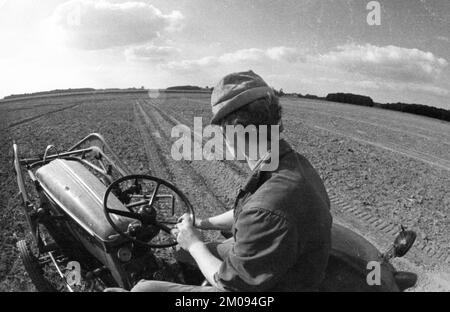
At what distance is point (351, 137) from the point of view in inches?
543

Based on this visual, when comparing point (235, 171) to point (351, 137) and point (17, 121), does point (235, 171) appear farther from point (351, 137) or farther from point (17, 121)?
point (17, 121)

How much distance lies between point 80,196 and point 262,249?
2.77 meters

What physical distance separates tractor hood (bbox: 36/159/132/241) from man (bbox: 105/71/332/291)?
1.55 m

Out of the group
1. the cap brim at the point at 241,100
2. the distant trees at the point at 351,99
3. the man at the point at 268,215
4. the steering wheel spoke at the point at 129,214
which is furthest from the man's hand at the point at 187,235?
the distant trees at the point at 351,99

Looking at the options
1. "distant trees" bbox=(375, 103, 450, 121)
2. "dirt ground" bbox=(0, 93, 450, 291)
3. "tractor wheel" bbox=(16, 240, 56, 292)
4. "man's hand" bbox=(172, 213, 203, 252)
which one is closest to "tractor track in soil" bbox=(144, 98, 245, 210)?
"dirt ground" bbox=(0, 93, 450, 291)

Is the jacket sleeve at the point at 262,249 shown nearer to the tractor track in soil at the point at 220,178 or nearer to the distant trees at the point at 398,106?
the tractor track in soil at the point at 220,178

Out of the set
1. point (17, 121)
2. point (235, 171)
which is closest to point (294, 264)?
point (235, 171)

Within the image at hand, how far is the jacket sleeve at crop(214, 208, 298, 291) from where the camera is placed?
211cm

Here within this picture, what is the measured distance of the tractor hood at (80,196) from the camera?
3765 millimetres

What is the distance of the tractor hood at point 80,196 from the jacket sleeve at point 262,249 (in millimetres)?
1760

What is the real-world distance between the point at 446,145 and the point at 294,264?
14.2 meters

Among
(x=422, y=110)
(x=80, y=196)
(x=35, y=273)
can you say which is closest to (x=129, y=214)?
(x=80, y=196)

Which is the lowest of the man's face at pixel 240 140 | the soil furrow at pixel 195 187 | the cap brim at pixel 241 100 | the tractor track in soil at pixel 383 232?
the tractor track in soil at pixel 383 232

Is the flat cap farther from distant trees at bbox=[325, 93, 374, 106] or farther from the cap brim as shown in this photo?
distant trees at bbox=[325, 93, 374, 106]
